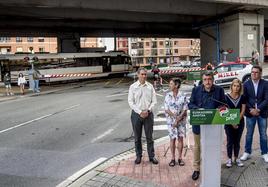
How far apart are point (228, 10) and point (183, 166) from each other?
2928cm

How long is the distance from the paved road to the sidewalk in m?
0.63

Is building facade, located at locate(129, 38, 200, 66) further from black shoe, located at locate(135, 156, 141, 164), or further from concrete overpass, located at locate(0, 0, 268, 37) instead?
black shoe, located at locate(135, 156, 141, 164)

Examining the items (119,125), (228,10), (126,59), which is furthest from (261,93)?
(126,59)

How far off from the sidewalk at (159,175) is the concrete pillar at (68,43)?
3847cm

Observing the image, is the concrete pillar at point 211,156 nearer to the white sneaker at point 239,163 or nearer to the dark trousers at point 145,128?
the white sneaker at point 239,163

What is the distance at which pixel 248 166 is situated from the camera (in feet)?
21.6

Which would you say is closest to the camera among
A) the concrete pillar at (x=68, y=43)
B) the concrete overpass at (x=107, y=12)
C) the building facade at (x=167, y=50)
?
the concrete overpass at (x=107, y=12)

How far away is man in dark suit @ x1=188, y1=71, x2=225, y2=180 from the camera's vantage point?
20.0 ft

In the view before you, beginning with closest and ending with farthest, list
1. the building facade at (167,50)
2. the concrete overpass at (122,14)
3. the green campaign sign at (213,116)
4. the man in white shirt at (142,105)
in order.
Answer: the green campaign sign at (213,116) < the man in white shirt at (142,105) < the concrete overpass at (122,14) < the building facade at (167,50)

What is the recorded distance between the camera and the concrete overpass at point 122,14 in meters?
27.8

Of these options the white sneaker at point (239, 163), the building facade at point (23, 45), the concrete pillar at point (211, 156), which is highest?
the building facade at point (23, 45)

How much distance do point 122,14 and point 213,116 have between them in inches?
1162

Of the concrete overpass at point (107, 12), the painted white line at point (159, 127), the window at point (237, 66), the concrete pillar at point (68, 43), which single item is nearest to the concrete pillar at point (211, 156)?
the painted white line at point (159, 127)

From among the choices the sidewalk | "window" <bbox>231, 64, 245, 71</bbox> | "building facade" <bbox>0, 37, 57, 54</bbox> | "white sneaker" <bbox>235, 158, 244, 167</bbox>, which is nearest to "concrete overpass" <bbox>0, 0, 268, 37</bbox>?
"window" <bbox>231, 64, 245, 71</bbox>
